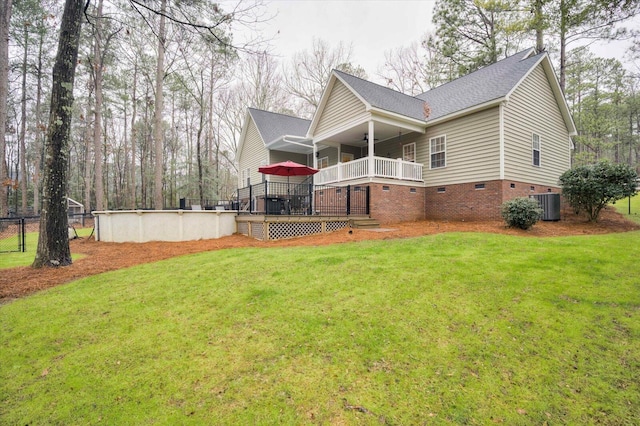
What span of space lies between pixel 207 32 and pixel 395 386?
7407 millimetres

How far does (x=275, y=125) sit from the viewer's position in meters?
20.0

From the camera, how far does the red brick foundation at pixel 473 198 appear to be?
1065cm

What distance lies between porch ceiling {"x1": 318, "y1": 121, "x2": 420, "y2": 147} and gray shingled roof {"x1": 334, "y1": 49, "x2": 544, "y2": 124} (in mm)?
853

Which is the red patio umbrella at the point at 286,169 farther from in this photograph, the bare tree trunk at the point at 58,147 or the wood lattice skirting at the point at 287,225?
the bare tree trunk at the point at 58,147

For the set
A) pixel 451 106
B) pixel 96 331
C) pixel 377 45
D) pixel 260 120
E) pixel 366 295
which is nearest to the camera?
pixel 96 331

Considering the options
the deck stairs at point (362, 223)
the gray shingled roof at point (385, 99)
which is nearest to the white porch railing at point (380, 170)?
the deck stairs at point (362, 223)

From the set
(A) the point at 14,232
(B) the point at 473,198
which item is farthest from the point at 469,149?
(A) the point at 14,232

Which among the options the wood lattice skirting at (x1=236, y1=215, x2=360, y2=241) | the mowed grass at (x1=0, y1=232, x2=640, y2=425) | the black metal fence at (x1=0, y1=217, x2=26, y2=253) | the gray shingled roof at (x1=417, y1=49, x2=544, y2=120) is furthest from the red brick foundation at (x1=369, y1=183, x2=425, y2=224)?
the black metal fence at (x1=0, y1=217, x2=26, y2=253)

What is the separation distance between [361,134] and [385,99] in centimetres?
197

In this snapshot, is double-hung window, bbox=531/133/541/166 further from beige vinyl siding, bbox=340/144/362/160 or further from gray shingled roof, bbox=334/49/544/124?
beige vinyl siding, bbox=340/144/362/160

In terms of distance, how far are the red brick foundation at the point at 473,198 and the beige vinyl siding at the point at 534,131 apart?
40cm

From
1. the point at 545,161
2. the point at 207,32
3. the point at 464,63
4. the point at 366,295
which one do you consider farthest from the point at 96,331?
the point at 464,63

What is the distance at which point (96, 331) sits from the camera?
3332 millimetres

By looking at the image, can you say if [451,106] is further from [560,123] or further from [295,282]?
[295,282]
